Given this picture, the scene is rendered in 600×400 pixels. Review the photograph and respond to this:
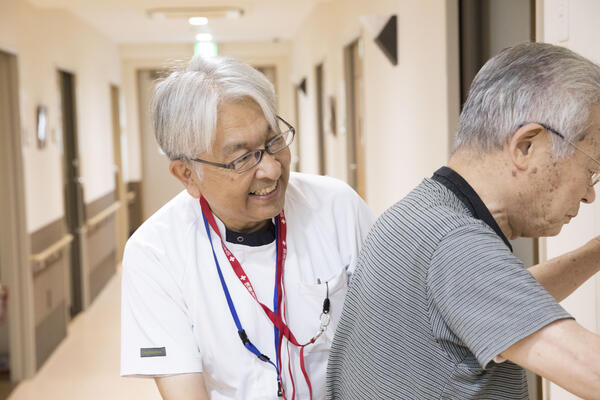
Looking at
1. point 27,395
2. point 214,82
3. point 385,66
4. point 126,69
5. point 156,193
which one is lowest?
point 27,395

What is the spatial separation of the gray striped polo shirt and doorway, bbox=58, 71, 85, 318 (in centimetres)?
604

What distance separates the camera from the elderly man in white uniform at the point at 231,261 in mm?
1467

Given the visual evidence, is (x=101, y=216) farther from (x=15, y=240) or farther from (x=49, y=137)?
(x=15, y=240)

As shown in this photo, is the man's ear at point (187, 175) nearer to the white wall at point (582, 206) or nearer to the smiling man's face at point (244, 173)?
the smiling man's face at point (244, 173)

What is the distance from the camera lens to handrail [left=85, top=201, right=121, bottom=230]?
7.16m

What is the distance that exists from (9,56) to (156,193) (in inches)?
249

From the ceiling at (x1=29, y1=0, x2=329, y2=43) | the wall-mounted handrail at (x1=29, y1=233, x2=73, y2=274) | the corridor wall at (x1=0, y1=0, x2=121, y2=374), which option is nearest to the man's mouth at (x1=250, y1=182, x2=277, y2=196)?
the corridor wall at (x1=0, y1=0, x2=121, y2=374)

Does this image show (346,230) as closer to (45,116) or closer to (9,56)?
(9,56)

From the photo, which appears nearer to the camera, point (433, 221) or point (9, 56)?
point (433, 221)

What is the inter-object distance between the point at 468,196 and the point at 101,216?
7.02 meters

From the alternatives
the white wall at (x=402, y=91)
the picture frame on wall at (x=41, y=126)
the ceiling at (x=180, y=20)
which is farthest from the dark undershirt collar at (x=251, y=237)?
the ceiling at (x=180, y=20)

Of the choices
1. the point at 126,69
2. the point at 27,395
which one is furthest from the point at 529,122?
the point at 126,69

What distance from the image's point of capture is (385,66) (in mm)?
4121

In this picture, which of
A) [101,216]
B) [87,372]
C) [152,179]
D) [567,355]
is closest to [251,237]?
[567,355]
